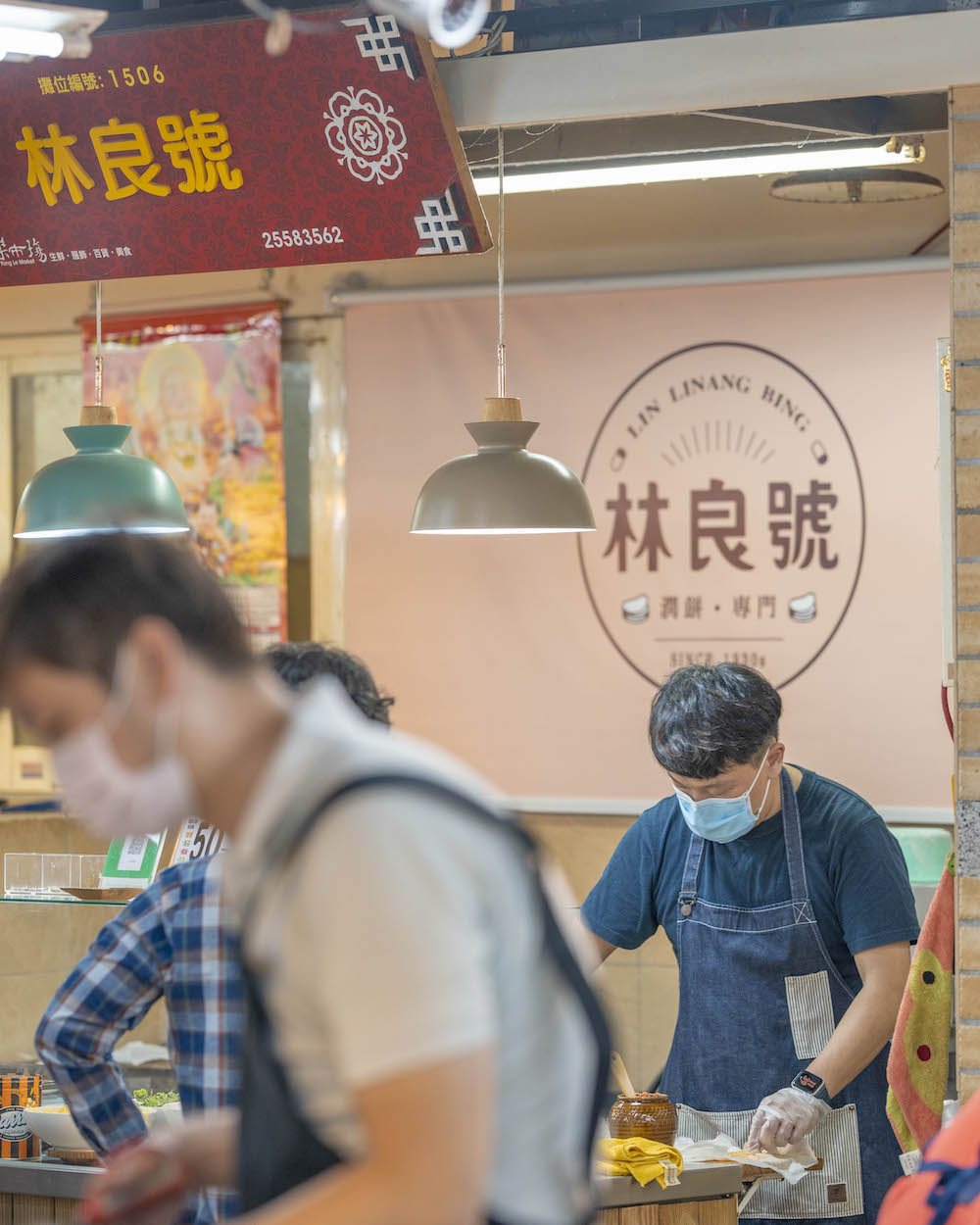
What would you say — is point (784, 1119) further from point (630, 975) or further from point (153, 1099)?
point (630, 975)

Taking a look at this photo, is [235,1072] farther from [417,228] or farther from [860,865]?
[417,228]

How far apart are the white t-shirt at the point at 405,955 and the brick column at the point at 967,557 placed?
6.76 feet

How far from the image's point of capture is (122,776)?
137 centimetres

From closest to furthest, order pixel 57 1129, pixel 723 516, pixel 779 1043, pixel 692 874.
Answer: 1. pixel 57 1129
2. pixel 779 1043
3. pixel 692 874
4. pixel 723 516

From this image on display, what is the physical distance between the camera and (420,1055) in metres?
1.19

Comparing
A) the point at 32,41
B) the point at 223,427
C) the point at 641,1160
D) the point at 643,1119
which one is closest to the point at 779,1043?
the point at 643,1119

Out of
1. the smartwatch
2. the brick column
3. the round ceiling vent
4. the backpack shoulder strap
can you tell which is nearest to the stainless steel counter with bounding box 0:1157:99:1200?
the smartwatch

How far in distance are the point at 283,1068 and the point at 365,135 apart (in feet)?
9.47

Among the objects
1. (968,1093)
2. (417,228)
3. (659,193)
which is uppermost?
(659,193)

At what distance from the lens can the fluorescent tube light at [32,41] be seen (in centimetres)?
297

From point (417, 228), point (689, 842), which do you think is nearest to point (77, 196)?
point (417, 228)

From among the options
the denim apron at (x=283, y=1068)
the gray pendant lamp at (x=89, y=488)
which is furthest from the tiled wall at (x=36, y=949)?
the denim apron at (x=283, y=1068)

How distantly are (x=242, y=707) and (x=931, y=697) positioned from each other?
486 cm

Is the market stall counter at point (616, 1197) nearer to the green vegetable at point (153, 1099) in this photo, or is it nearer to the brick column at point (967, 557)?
the green vegetable at point (153, 1099)
